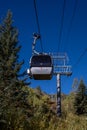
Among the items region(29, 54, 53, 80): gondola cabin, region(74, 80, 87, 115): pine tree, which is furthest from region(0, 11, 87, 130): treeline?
region(29, 54, 53, 80): gondola cabin

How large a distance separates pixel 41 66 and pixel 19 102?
15.2 metres

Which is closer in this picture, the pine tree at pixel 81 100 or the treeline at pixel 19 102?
the treeline at pixel 19 102

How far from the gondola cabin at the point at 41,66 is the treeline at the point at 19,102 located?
175 cm

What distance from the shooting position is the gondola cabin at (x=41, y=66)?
→ 23.3 metres

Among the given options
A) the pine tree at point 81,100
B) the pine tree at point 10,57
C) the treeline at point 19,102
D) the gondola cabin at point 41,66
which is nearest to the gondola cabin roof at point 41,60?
the gondola cabin at point 41,66

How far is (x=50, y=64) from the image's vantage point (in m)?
23.6

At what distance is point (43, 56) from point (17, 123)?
16.5 meters

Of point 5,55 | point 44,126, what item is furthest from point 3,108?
point 5,55

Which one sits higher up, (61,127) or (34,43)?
(34,43)

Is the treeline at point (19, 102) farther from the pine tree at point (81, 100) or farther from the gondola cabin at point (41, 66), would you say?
the gondola cabin at point (41, 66)

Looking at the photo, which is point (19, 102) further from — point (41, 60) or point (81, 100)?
point (81, 100)

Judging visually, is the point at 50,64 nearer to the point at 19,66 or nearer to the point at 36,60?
the point at 36,60

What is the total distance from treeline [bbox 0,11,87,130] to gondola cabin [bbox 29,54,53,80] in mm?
1746

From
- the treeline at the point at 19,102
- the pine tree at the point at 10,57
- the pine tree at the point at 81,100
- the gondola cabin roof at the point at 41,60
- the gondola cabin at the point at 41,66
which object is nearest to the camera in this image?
the treeline at the point at 19,102
